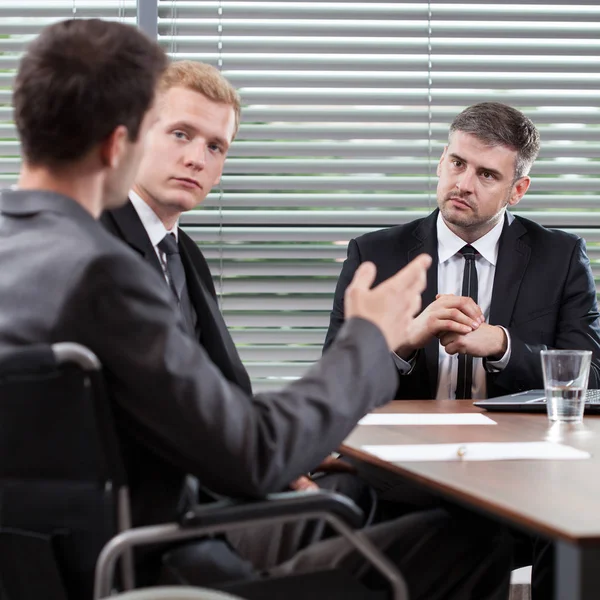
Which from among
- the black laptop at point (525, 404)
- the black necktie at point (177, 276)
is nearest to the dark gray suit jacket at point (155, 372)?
the black necktie at point (177, 276)

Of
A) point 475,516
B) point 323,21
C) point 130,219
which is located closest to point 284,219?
point 323,21

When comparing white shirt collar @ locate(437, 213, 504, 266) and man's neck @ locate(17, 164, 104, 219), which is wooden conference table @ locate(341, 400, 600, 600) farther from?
white shirt collar @ locate(437, 213, 504, 266)

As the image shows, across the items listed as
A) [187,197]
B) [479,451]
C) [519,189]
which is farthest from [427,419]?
[519,189]

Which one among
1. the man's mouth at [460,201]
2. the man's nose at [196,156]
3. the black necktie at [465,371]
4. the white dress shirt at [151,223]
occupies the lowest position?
the black necktie at [465,371]

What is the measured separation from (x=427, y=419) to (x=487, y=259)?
104 cm

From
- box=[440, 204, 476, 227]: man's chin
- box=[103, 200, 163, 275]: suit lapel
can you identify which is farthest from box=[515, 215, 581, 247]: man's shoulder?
box=[103, 200, 163, 275]: suit lapel

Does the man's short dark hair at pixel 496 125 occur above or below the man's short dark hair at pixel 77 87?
below

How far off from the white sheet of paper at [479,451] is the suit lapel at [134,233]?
672 millimetres

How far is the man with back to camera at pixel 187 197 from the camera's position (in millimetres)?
2111

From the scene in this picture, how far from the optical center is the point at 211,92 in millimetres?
2441

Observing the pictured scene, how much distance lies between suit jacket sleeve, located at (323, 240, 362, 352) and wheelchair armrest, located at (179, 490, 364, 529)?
163cm

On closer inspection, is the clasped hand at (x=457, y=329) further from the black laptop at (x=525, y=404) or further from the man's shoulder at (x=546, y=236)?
the man's shoulder at (x=546, y=236)

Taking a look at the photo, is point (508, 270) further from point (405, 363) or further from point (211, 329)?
point (211, 329)

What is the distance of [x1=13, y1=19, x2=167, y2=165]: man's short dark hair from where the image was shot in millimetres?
1308
